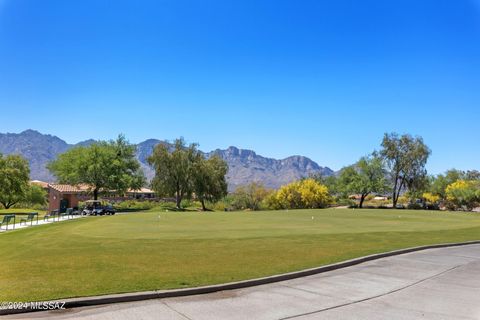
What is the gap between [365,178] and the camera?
82.6m

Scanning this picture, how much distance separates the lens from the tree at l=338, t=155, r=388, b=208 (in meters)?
81.9

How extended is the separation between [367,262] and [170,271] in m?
6.50

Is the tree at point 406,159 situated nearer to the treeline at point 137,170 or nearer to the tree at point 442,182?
the tree at point 442,182

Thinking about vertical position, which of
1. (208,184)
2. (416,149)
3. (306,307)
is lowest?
(306,307)

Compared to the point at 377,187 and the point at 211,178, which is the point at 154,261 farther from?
the point at 377,187

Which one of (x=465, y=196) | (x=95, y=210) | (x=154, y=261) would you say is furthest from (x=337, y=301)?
(x=465, y=196)

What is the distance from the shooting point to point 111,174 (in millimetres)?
66250

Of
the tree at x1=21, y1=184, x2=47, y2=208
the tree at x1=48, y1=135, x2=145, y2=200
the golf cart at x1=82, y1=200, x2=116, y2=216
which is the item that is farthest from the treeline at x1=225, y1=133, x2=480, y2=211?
the tree at x1=21, y1=184, x2=47, y2=208

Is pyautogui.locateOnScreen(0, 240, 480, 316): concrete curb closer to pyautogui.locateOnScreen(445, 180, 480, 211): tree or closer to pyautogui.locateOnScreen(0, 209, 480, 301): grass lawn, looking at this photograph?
A: pyautogui.locateOnScreen(0, 209, 480, 301): grass lawn

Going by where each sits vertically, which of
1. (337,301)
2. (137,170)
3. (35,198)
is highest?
(137,170)

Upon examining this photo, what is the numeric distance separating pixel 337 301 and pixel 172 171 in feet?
205

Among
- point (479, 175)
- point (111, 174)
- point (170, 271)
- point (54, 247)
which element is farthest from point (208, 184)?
point (479, 175)

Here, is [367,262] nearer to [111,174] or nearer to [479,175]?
[111,174]

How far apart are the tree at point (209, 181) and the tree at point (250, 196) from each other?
10008mm
